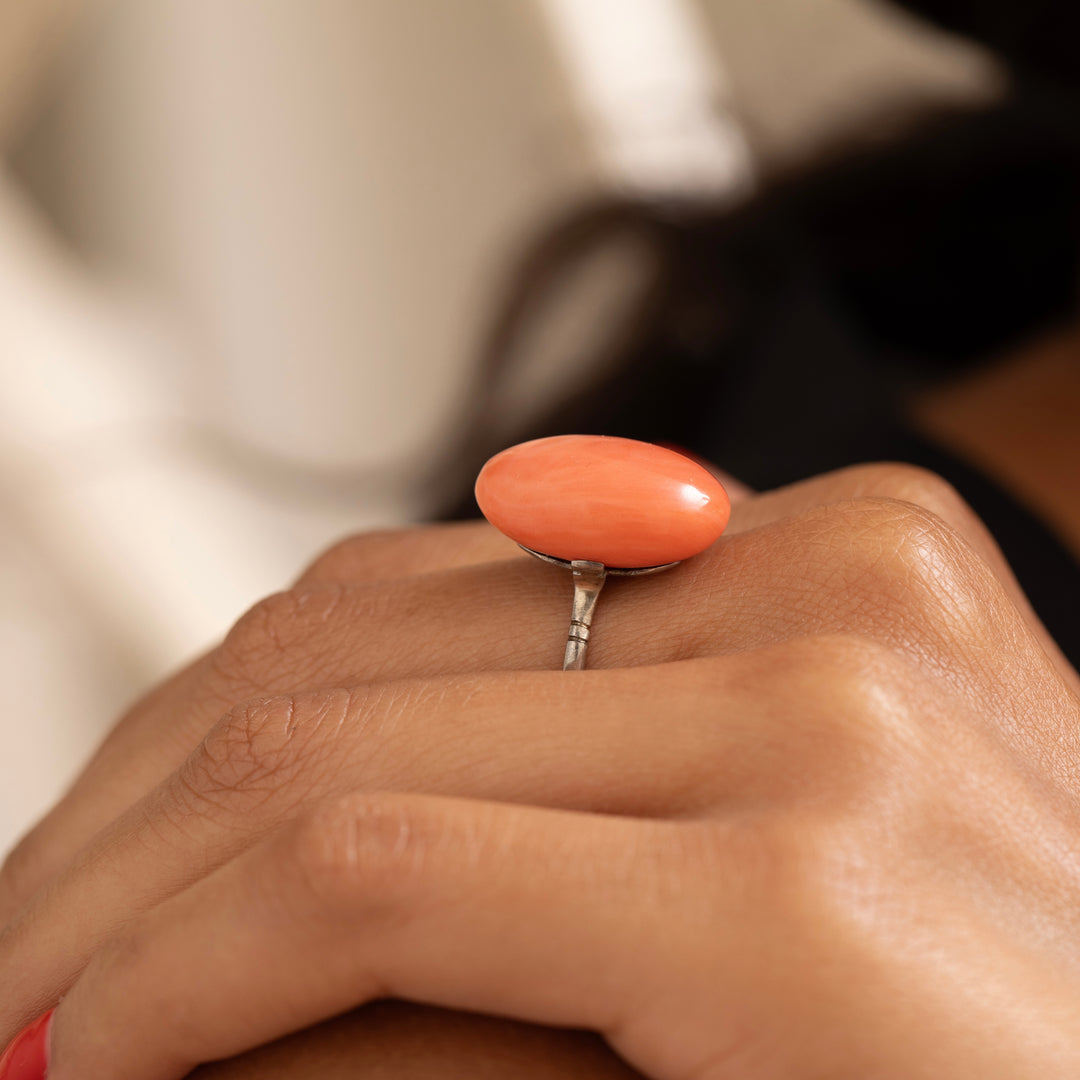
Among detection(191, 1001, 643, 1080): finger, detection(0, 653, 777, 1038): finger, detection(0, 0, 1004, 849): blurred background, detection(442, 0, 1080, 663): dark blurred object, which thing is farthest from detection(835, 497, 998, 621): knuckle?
detection(0, 0, 1004, 849): blurred background

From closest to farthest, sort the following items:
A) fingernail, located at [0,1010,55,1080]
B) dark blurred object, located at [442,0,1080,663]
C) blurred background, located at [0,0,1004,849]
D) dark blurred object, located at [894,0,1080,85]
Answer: fingernail, located at [0,1010,55,1080] < dark blurred object, located at [442,0,1080,663] < dark blurred object, located at [894,0,1080,85] < blurred background, located at [0,0,1004,849]

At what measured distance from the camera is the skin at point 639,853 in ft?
1.67

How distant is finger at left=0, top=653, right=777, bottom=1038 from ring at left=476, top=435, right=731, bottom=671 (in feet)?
0.28

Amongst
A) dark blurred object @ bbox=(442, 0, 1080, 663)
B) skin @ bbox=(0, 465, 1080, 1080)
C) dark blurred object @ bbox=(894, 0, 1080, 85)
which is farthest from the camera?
dark blurred object @ bbox=(894, 0, 1080, 85)

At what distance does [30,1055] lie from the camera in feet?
2.09

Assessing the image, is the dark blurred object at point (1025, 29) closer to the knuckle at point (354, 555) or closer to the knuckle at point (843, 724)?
the knuckle at point (354, 555)

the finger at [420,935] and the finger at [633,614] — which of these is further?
the finger at [633,614]

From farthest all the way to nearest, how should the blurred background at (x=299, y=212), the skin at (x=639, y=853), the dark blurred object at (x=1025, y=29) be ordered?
the blurred background at (x=299, y=212) → the dark blurred object at (x=1025, y=29) → the skin at (x=639, y=853)

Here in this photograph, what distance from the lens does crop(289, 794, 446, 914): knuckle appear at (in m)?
0.54

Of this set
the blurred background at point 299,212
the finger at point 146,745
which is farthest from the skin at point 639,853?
the blurred background at point 299,212

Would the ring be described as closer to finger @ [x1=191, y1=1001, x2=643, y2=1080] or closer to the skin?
the skin

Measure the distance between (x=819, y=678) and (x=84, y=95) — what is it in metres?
2.50

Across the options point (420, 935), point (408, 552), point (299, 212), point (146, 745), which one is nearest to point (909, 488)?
point (408, 552)

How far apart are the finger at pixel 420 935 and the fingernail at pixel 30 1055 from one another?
0.05 m
